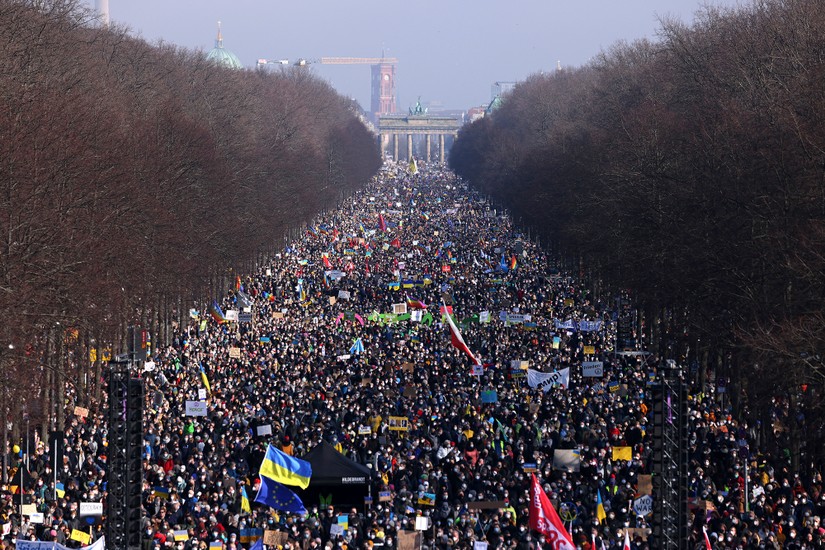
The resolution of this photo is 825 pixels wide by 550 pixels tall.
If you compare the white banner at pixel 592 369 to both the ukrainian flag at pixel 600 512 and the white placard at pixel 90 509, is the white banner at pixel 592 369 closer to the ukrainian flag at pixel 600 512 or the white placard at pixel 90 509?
the ukrainian flag at pixel 600 512

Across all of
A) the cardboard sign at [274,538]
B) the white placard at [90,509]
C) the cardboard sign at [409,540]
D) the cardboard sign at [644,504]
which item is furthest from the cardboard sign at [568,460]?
the white placard at [90,509]

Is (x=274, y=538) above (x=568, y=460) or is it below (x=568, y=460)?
below

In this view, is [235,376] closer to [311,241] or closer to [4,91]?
[4,91]

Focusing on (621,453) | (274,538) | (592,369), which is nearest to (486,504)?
(621,453)

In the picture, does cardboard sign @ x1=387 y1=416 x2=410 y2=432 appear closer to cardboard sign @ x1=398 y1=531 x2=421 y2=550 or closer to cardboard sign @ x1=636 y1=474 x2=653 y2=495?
cardboard sign @ x1=636 y1=474 x2=653 y2=495

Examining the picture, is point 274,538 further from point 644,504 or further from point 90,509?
point 644,504

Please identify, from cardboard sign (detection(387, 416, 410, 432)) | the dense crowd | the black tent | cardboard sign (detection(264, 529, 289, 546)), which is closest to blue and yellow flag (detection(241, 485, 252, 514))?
the dense crowd
